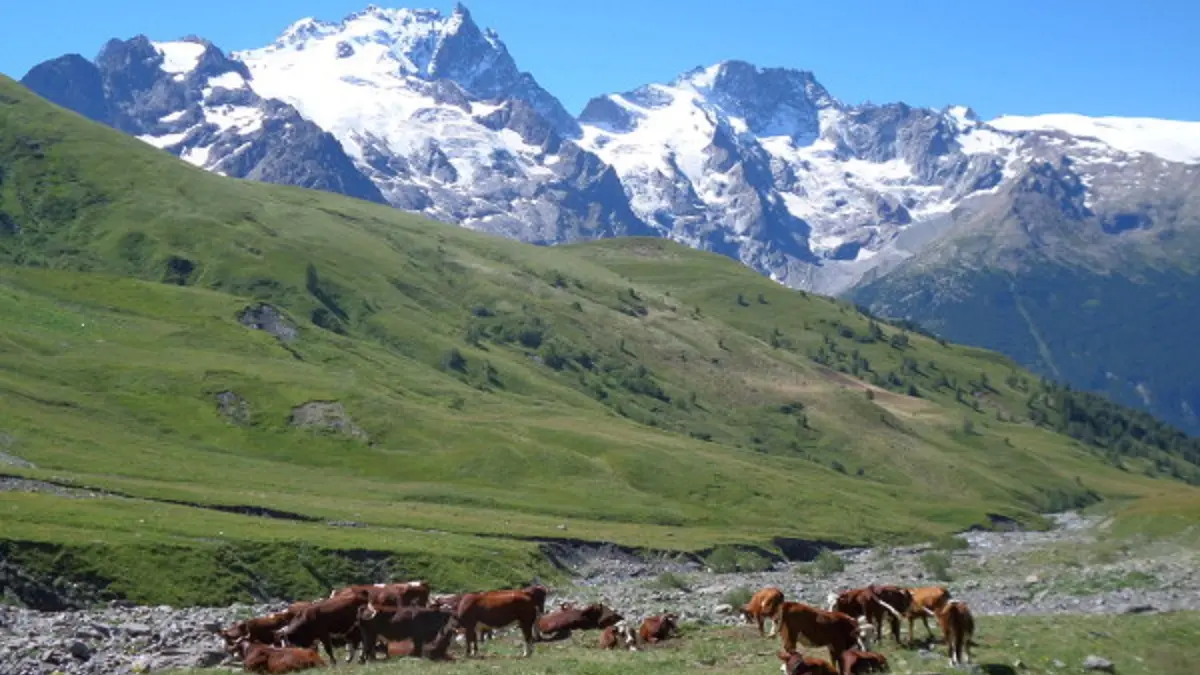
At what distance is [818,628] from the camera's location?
36312 millimetres

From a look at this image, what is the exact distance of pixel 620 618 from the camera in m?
45.5

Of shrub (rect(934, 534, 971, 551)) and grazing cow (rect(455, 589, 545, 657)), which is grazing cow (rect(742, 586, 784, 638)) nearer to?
grazing cow (rect(455, 589, 545, 657))

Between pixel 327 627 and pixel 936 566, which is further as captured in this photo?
pixel 936 566

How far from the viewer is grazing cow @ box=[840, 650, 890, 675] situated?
111 feet

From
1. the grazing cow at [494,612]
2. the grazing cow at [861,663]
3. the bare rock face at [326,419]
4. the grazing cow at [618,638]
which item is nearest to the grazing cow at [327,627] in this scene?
the grazing cow at [494,612]

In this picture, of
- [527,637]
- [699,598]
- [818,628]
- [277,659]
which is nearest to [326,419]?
[699,598]

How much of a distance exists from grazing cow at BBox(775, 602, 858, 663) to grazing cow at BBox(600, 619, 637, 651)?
6720 millimetres

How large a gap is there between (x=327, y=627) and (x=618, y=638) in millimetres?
9016

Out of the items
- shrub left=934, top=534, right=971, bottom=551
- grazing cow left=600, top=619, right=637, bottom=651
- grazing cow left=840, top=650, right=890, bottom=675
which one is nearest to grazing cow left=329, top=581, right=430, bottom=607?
grazing cow left=600, top=619, right=637, bottom=651

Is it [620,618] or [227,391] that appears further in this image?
[227,391]

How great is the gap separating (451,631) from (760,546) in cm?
9771

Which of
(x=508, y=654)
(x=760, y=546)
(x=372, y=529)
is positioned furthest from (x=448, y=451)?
(x=508, y=654)

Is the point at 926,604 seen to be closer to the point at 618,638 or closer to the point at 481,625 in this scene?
the point at 618,638

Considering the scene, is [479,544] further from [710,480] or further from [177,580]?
[710,480]
